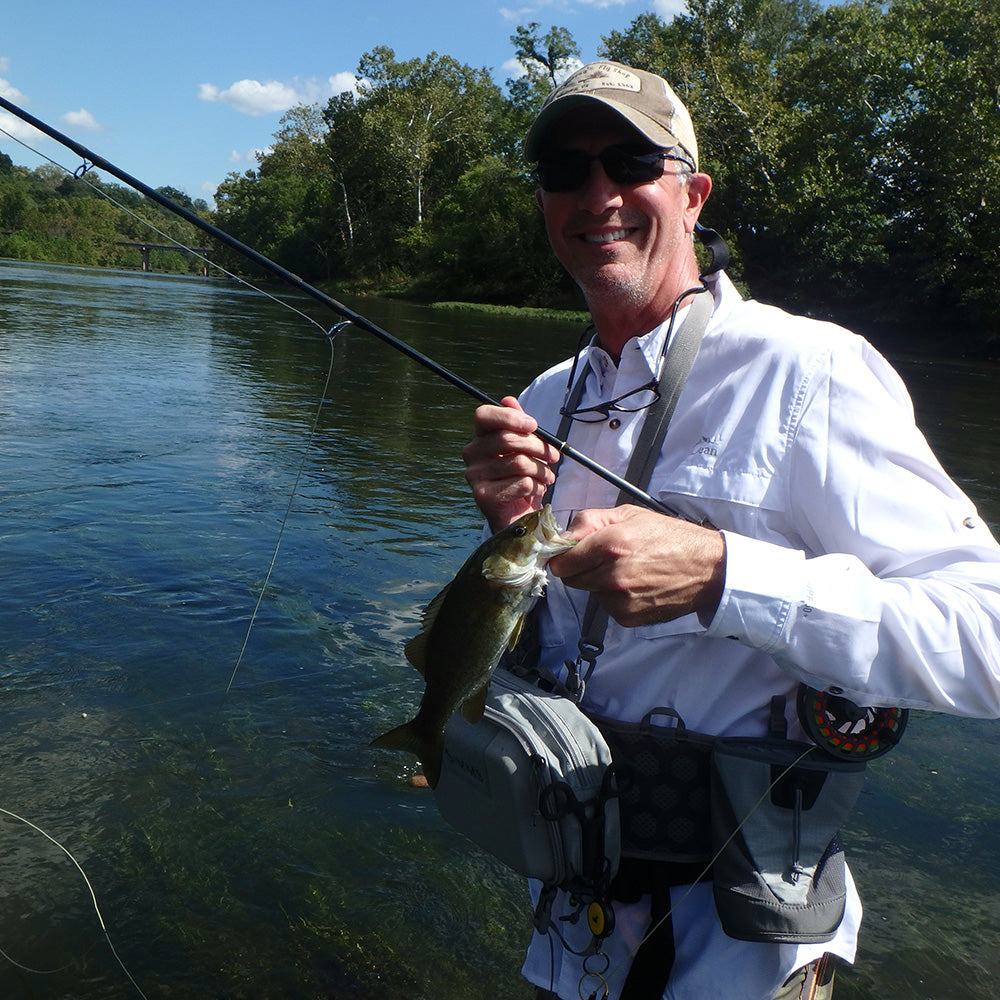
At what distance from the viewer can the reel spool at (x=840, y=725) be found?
6.69 ft

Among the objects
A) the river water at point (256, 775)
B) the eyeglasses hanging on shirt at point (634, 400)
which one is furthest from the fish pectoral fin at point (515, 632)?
the river water at point (256, 775)

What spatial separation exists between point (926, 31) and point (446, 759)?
4608cm

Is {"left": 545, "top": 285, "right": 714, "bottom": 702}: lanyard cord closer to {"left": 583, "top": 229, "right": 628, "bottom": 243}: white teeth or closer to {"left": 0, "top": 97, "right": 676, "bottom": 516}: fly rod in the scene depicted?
{"left": 583, "top": 229, "right": 628, "bottom": 243}: white teeth

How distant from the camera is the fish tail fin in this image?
2.32m

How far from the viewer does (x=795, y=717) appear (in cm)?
217

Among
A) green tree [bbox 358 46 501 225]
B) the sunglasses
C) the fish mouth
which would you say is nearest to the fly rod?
the sunglasses

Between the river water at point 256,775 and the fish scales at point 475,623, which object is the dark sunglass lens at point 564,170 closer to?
the fish scales at point 475,623

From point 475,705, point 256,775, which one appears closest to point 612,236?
point 475,705

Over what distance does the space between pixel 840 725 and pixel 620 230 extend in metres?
1.29

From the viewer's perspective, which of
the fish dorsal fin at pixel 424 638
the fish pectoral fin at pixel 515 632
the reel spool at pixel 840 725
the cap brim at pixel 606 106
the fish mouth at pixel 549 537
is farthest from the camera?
the cap brim at pixel 606 106

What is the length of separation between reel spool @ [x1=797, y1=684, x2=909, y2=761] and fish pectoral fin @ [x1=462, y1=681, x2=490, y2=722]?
0.68 metres

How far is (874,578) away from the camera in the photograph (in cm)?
187

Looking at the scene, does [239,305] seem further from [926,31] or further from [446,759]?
[446,759]

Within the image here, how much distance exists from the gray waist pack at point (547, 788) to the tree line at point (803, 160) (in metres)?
39.9
